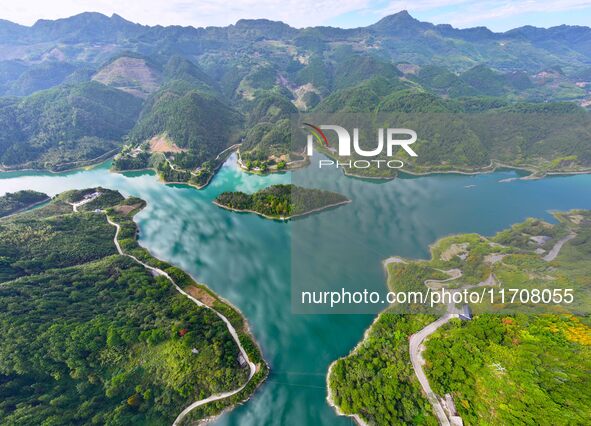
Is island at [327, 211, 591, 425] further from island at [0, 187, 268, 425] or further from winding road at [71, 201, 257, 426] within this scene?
island at [0, 187, 268, 425]

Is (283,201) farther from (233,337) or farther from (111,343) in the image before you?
(111,343)

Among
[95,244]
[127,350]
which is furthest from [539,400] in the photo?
[95,244]

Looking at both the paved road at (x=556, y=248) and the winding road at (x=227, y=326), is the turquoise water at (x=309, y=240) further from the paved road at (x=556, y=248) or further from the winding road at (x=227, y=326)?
the paved road at (x=556, y=248)

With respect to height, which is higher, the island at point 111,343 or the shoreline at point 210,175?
the shoreline at point 210,175

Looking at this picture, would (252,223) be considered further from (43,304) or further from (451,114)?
(451,114)

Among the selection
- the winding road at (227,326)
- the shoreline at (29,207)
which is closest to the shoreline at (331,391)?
the winding road at (227,326)

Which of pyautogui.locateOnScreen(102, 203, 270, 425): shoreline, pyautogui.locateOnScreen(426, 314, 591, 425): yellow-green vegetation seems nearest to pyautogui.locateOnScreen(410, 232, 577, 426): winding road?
pyautogui.locateOnScreen(426, 314, 591, 425): yellow-green vegetation
